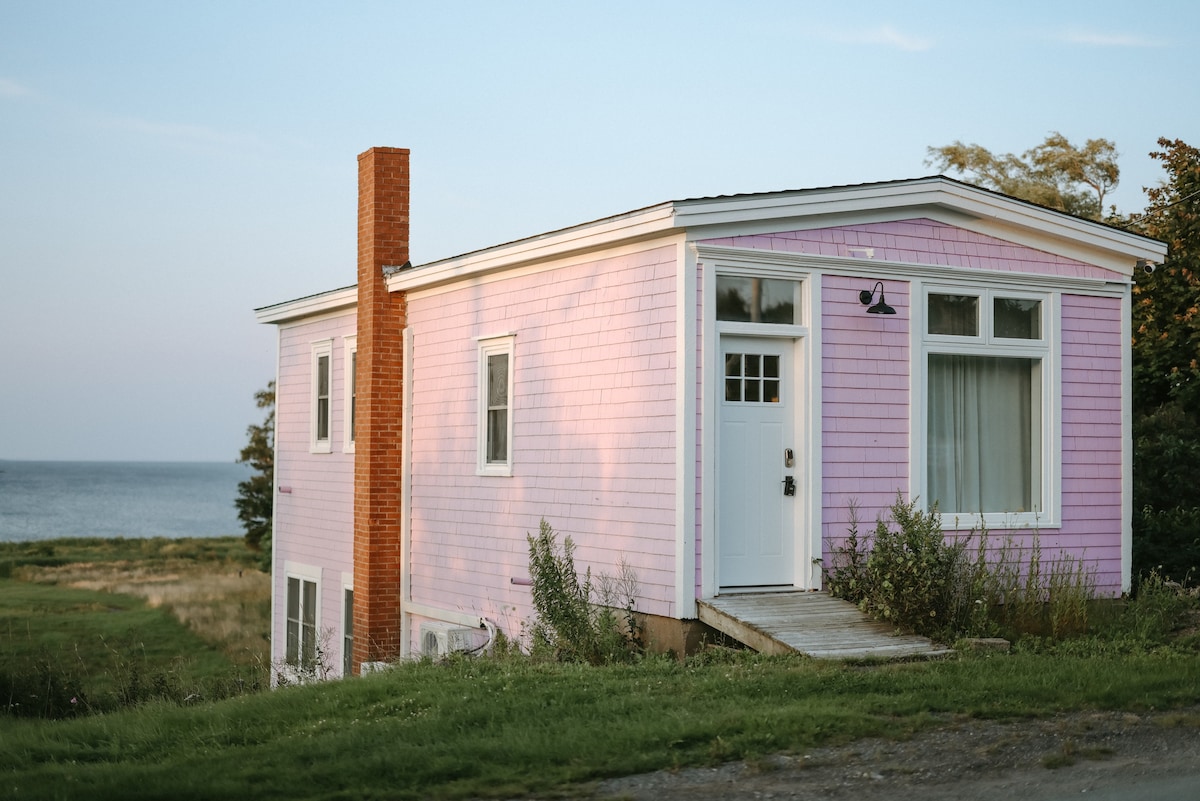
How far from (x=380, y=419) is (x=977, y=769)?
10113 mm

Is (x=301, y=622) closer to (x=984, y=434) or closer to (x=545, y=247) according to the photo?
(x=545, y=247)

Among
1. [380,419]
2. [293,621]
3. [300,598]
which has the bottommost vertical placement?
[293,621]

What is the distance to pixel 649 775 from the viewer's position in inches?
281

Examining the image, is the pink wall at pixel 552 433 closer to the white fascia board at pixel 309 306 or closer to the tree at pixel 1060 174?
the white fascia board at pixel 309 306

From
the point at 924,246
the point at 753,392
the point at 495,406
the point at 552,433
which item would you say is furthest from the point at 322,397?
the point at 924,246

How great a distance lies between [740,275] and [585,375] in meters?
1.92

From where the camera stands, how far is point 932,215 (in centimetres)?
1258

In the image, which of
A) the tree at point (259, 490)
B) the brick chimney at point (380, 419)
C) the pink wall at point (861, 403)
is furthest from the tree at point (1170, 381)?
the tree at point (259, 490)

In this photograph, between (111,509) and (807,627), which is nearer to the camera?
(807,627)

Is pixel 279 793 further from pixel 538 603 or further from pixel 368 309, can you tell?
pixel 368 309

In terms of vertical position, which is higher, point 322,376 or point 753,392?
point 322,376

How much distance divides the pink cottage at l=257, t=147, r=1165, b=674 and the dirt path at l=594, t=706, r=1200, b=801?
150 inches

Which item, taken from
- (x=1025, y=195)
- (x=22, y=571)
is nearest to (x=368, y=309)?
(x=1025, y=195)

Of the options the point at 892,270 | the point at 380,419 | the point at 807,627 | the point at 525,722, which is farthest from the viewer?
the point at 380,419
